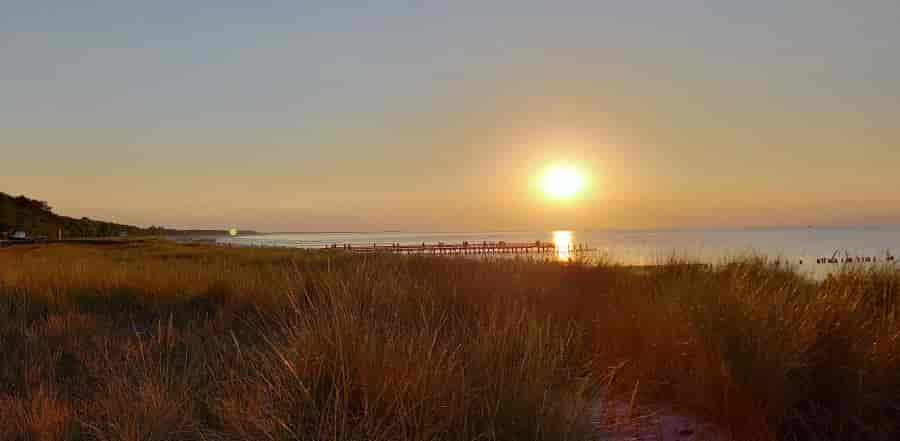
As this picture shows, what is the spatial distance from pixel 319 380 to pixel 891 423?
352 centimetres

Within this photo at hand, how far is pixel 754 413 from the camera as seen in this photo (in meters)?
3.60

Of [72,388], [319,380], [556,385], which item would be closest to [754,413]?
[556,385]

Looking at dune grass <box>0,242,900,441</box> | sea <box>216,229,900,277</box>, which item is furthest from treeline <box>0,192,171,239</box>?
dune grass <box>0,242,900,441</box>

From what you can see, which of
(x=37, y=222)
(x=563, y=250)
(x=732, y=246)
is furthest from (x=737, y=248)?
(x=37, y=222)

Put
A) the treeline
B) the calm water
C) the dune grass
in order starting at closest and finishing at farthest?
the dune grass < the calm water < the treeline

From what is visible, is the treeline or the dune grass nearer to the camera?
the dune grass

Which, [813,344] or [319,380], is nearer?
[319,380]

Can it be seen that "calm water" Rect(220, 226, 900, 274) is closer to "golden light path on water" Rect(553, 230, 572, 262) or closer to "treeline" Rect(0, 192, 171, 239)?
"golden light path on water" Rect(553, 230, 572, 262)

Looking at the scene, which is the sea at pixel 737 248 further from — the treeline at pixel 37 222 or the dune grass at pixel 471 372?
the treeline at pixel 37 222

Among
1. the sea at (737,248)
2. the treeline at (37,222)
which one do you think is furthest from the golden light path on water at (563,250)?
the treeline at (37,222)

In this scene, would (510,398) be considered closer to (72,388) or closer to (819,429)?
(819,429)

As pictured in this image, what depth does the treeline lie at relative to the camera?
55625mm

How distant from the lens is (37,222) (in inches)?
2400

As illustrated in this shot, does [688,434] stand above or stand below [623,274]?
below
